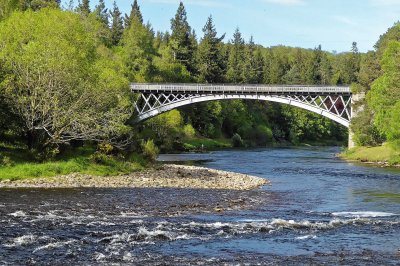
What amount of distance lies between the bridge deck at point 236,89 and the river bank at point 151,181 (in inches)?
1286

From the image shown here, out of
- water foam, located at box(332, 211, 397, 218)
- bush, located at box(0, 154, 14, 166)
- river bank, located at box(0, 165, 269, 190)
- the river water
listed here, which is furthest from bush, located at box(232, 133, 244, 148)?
water foam, located at box(332, 211, 397, 218)

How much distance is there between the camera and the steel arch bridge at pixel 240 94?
78.7 metres

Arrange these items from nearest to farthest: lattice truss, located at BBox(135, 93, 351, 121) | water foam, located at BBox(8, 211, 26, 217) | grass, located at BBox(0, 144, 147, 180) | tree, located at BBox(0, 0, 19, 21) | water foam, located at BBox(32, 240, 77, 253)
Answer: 1. water foam, located at BBox(32, 240, 77, 253)
2. water foam, located at BBox(8, 211, 26, 217)
3. grass, located at BBox(0, 144, 147, 180)
4. lattice truss, located at BBox(135, 93, 351, 121)
5. tree, located at BBox(0, 0, 19, 21)

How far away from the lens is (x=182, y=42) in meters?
132

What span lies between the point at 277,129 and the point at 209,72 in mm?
28696

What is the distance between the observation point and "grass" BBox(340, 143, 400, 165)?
64.6m

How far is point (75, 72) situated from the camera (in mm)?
43719

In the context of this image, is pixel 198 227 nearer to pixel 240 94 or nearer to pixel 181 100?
pixel 240 94

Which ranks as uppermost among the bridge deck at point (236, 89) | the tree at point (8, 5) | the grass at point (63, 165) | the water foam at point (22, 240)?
the tree at point (8, 5)

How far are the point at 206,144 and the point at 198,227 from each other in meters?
84.5

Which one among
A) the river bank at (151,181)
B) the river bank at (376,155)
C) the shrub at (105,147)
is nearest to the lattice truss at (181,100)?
the river bank at (376,155)

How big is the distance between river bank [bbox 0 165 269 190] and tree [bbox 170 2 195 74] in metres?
82.4

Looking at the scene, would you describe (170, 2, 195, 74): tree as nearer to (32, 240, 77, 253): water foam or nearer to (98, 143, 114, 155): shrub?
(98, 143, 114, 155): shrub

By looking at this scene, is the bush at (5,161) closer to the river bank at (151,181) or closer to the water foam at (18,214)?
the river bank at (151,181)
